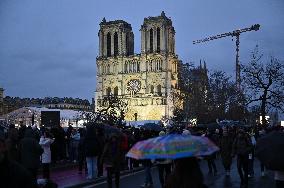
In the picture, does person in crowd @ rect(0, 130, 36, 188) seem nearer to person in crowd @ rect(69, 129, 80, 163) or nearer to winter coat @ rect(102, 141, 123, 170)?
winter coat @ rect(102, 141, 123, 170)

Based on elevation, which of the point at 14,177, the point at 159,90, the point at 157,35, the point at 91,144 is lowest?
the point at 91,144

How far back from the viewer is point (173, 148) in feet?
19.0

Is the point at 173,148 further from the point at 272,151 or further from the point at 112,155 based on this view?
the point at 112,155

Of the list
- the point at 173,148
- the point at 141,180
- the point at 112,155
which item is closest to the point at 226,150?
the point at 141,180

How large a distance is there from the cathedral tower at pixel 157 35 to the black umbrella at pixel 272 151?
108367 mm

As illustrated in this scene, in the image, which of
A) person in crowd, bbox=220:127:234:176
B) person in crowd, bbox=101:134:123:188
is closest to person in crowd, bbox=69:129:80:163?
person in crowd, bbox=220:127:234:176

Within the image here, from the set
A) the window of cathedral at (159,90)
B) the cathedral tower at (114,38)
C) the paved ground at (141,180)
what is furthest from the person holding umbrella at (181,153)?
the cathedral tower at (114,38)

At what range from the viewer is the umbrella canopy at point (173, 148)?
5719mm

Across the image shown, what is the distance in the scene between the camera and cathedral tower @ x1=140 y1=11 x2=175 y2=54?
117312 mm

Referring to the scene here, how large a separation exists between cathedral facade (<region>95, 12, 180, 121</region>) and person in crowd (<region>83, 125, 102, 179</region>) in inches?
3677

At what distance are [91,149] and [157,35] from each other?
101 m

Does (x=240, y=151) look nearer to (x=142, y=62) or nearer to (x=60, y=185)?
(x=60, y=185)

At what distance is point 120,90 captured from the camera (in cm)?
12206

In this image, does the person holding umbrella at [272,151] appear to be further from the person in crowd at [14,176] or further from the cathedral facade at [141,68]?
the cathedral facade at [141,68]
